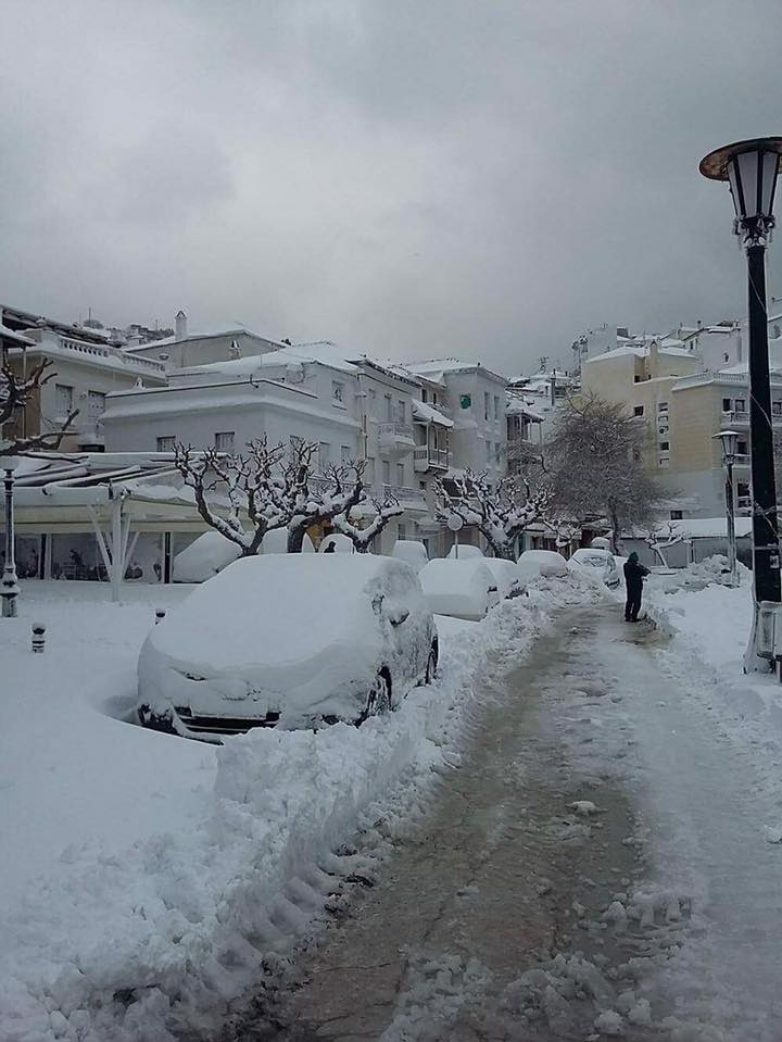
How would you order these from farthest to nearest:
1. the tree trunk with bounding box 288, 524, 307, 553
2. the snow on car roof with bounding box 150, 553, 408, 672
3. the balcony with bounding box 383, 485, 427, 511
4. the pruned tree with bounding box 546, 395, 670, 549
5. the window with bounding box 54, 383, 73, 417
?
the pruned tree with bounding box 546, 395, 670, 549, the balcony with bounding box 383, 485, 427, 511, the window with bounding box 54, 383, 73, 417, the tree trunk with bounding box 288, 524, 307, 553, the snow on car roof with bounding box 150, 553, 408, 672

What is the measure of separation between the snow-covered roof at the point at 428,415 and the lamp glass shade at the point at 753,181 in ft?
138

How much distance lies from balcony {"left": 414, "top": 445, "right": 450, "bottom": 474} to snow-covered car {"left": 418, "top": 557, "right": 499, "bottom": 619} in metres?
29.2

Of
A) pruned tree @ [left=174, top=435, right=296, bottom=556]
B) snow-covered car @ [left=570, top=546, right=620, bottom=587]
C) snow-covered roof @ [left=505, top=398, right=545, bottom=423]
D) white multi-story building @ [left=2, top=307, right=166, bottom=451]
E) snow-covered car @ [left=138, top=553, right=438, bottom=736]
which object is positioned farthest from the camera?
snow-covered roof @ [left=505, top=398, right=545, bottom=423]

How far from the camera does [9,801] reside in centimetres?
587

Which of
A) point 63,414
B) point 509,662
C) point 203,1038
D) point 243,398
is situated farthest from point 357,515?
point 203,1038

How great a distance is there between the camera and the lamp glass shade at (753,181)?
10.2m

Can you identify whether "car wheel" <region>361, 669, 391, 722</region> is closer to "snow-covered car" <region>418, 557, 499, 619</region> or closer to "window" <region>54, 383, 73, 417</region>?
"snow-covered car" <region>418, 557, 499, 619</region>

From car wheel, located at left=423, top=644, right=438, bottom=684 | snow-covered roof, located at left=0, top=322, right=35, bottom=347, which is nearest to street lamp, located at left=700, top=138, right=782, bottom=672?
car wheel, located at left=423, top=644, right=438, bottom=684

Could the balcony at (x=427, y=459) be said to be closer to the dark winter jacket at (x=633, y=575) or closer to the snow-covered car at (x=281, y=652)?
the dark winter jacket at (x=633, y=575)

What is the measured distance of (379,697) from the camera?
8562 mm

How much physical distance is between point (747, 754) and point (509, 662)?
23.7ft

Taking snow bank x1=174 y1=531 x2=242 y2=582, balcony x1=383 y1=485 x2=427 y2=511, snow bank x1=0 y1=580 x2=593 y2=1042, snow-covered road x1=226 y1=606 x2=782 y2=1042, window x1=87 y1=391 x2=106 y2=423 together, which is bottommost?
snow-covered road x1=226 y1=606 x2=782 y2=1042

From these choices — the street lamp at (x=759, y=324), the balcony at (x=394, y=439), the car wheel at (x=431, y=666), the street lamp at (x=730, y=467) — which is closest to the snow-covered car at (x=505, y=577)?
the street lamp at (x=730, y=467)

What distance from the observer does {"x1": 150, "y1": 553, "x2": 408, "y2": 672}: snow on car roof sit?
26.9ft
